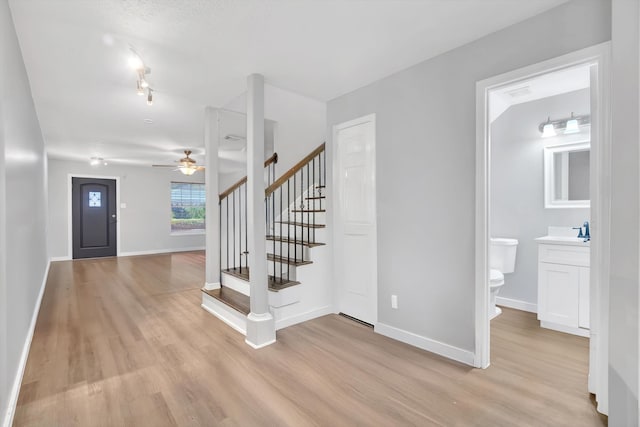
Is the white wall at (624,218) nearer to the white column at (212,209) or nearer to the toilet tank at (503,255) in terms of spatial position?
the toilet tank at (503,255)

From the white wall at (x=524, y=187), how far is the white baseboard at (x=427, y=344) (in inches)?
64.0

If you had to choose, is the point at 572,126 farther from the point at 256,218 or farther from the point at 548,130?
the point at 256,218

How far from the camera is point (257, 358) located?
7.88ft

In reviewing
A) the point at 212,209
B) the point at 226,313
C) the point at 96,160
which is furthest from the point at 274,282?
the point at 96,160

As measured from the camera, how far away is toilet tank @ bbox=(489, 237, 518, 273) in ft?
11.0

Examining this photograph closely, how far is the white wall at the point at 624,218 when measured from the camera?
149 cm

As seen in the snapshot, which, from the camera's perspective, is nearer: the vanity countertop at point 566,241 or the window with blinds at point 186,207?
the vanity countertop at point 566,241

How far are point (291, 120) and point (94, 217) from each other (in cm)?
644

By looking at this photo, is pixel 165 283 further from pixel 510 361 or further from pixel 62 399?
pixel 510 361

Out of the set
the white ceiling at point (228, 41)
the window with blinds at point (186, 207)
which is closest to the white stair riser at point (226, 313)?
the white ceiling at point (228, 41)

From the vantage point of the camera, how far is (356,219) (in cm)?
323

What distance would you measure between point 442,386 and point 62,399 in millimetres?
2422

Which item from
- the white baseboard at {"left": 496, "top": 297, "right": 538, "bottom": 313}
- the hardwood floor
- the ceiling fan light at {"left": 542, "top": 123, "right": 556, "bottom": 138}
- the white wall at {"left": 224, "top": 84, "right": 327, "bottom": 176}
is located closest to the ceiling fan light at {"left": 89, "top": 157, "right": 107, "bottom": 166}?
the hardwood floor

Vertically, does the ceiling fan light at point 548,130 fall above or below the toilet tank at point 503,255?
above
